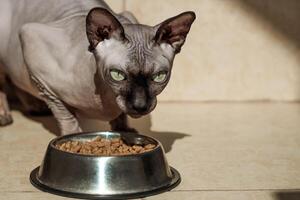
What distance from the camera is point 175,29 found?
5.34ft

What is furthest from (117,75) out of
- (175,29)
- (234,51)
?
(234,51)

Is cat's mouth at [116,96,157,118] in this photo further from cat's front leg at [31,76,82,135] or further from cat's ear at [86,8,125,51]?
cat's front leg at [31,76,82,135]

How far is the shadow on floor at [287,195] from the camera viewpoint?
152 cm

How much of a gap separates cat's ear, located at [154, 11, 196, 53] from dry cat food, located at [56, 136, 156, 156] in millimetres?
269

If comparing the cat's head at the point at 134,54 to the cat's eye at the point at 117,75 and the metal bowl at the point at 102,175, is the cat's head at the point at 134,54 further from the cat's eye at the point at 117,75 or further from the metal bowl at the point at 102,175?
the metal bowl at the point at 102,175

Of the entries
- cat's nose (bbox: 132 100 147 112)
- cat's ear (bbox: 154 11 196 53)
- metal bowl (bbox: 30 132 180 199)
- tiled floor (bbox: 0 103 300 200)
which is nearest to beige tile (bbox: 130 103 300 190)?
tiled floor (bbox: 0 103 300 200)

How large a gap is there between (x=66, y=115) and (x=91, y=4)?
14.1 inches

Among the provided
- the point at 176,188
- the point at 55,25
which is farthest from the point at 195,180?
the point at 55,25

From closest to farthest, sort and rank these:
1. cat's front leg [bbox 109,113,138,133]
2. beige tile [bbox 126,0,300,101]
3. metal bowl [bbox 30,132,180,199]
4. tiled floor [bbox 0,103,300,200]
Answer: metal bowl [bbox 30,132,180,199] → tiled floor [bbox 0,103,300,200] → cat's front leg [bbox 109,113,138,133] → beige tile [bbox 126,0,300,101]

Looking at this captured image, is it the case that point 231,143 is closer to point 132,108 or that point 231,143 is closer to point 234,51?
point 132,108

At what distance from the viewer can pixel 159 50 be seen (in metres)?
1.63

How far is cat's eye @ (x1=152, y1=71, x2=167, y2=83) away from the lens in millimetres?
1595

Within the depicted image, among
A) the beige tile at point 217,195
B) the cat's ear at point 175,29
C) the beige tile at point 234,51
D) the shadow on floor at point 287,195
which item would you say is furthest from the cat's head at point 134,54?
the beige tile at point 234,51

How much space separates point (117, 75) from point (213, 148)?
19.4 inches
